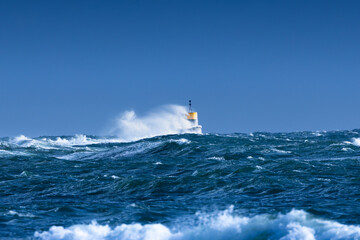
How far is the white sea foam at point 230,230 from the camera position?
542 inches

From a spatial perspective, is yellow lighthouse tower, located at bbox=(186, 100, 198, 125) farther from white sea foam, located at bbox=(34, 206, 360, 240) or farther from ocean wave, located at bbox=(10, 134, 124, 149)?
white sea foam, located at bbox=(34, 206, 360, 240)

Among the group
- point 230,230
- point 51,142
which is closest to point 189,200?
point 230,230

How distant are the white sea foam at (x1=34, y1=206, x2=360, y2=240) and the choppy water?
0.03 metres

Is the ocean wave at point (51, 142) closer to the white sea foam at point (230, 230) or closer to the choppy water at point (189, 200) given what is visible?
the choppy water at point (189, 200)

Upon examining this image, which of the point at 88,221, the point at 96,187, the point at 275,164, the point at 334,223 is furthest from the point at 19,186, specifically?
the point at 334,223

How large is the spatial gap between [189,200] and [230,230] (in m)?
4.82

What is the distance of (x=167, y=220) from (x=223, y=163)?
46.4ft

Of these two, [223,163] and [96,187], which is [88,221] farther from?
[223,163]

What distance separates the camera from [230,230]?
48.4 feet

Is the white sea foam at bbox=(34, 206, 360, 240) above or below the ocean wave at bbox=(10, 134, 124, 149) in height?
below

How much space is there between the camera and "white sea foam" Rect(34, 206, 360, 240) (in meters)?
13.8

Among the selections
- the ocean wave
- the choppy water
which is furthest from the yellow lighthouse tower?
the choppy water

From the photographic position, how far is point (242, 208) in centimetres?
1734

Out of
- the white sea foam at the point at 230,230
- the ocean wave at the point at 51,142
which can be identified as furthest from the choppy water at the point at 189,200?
the ocean wave at the point at 51,142
